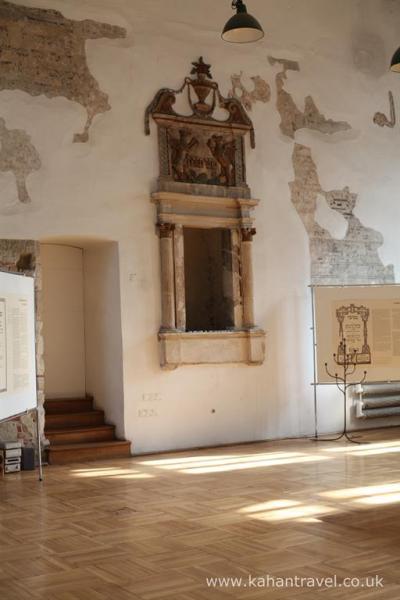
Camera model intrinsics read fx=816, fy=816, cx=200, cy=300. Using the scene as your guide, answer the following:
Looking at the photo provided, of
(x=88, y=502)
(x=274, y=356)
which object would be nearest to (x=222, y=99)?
(x=274, y=356)

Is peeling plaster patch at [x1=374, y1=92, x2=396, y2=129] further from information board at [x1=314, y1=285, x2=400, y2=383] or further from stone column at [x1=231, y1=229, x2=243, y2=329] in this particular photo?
stone column at [x1=231, y1=229, x2=243, y2=329]

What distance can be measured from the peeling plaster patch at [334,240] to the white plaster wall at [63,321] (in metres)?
3.29

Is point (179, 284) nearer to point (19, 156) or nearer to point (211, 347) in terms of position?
point (211, 347)

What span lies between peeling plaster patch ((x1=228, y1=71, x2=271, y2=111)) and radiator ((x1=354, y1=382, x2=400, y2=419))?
4.31 m

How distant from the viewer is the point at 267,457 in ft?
31.4

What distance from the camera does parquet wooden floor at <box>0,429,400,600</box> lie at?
181 inches

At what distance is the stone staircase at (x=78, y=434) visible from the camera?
9656 millimetres

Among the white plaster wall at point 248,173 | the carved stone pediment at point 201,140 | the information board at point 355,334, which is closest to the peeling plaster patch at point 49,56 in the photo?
the white plaster wall at point 248,173

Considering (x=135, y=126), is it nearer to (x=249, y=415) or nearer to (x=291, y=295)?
(x=291, y=295)

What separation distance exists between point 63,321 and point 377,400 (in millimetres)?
4680

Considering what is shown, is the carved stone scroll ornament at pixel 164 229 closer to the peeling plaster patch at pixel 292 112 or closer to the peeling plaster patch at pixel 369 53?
the peeling plaster patch at pixel 292 112

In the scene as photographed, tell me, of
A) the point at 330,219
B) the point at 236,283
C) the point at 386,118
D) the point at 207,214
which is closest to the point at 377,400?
the point at 330,219

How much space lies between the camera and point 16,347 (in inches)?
310

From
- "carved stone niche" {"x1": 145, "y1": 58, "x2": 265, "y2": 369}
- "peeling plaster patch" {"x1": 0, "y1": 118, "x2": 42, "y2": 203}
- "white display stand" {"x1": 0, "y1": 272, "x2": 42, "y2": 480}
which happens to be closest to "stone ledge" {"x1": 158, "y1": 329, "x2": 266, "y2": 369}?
"carved stone niche" {"x1": 145, "y1": 58, "x2": 265, "y2": 369}
